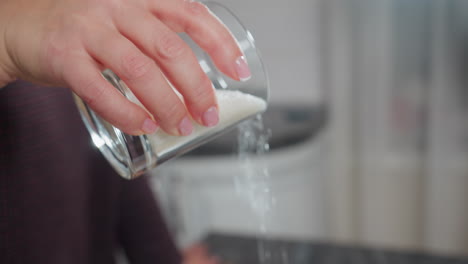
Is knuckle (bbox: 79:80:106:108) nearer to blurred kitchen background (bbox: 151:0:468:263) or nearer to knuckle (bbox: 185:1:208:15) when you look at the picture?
knuckle (bbox: 185:1:208:15)

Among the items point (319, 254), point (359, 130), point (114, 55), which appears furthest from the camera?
point (359, 130)

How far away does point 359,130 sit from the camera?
1730 mm

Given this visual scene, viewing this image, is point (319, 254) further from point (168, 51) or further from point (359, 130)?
point (359, 130)

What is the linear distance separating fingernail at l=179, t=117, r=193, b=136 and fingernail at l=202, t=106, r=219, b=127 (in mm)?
12

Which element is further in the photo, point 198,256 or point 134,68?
point 198,256

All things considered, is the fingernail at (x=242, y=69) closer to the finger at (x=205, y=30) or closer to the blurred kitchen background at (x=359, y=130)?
the finger at (x=205, y=30)

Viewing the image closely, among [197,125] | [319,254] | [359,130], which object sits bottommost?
[359,130]

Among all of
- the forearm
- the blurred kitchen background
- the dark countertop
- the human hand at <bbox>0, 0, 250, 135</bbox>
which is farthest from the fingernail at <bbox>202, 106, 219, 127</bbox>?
the blurred kitchen background

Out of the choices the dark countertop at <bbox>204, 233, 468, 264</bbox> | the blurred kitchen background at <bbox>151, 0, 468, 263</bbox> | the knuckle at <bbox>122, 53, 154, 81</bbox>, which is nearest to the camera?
the knuckle at <bbox>122, 53, 154, 81</bbox>

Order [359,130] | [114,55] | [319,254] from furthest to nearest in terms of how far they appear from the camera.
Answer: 1. [359,130]
2. [319,254]
3. [114,55]

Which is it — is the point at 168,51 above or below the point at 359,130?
above

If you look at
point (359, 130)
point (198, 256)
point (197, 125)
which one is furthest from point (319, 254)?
point (359, 130)

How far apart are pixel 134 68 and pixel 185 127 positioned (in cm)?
6

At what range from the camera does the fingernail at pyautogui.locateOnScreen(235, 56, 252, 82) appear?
1.27ft
